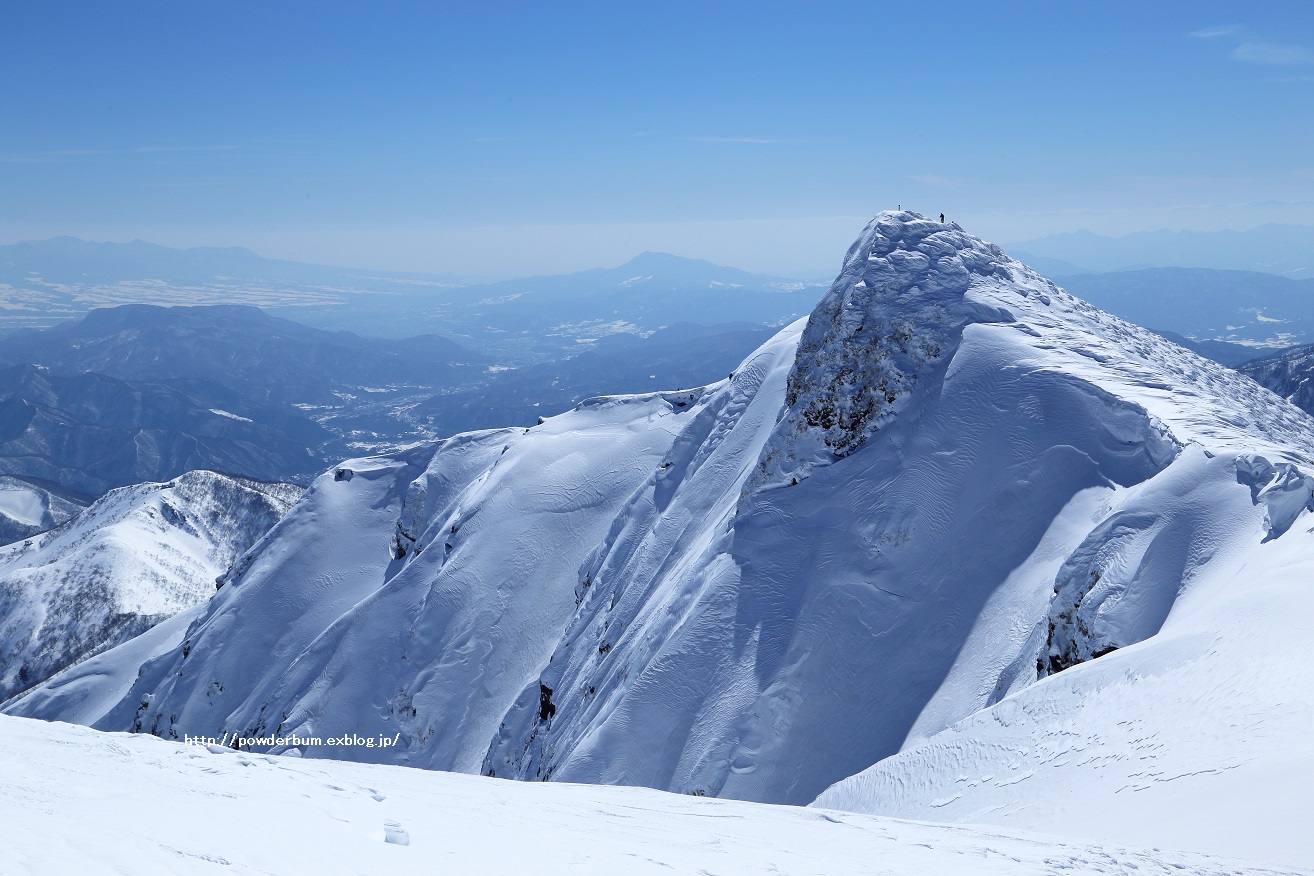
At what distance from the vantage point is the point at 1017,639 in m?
24.2

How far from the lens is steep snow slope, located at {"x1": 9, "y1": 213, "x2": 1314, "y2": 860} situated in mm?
21875

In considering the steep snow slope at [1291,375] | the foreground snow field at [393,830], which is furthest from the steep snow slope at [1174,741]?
the steep snow slope at [1291,375]

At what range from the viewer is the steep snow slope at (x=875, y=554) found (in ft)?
71.8

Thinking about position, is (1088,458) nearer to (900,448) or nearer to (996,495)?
(996,495)

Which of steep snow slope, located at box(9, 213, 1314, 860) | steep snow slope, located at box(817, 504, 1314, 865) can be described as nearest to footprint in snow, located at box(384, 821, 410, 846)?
steep snow slope, located at box(817, 504, 1314, 865)

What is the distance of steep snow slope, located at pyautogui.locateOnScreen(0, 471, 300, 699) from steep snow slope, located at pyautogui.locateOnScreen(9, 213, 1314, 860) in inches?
3331

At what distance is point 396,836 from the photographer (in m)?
11.0

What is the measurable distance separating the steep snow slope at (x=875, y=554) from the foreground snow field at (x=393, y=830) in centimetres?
363

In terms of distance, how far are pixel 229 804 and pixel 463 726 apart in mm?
35641

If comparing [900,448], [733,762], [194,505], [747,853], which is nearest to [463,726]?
[733,762]

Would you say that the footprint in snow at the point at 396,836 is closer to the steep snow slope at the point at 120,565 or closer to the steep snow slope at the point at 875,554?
the steep snow slope at the point at 875,554

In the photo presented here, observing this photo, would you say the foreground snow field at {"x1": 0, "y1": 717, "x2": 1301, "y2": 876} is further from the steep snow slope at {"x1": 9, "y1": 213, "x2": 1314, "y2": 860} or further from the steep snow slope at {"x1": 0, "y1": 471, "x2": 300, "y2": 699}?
the steep snow slope at {"x1": 0, "y1": 471, "x2": 300, "y2": 699}

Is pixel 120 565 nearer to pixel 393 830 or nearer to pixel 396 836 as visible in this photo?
pixel 393 830

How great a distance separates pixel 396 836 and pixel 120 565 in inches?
5375
